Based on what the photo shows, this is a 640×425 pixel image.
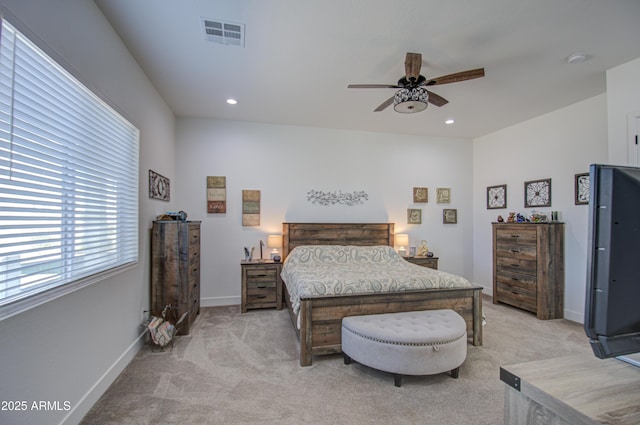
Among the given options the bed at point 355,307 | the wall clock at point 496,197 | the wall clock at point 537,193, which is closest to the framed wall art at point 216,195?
the bed at point 355,307

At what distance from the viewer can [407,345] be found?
2168 mm

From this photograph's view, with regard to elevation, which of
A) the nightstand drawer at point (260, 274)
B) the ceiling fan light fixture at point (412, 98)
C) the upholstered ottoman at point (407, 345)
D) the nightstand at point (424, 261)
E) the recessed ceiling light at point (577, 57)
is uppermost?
the recessed ceiling light at point (577, 57)

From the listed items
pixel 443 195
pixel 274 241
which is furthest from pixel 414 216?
pixel 274 241

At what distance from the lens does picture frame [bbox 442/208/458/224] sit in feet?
17.4

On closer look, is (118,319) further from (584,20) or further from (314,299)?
(584,20)

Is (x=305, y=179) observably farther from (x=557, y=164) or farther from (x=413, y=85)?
(x=557, y=164)

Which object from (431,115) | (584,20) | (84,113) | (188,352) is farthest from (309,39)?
(188,352)

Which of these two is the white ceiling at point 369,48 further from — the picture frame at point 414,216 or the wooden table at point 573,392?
the wooden table at point 573,392

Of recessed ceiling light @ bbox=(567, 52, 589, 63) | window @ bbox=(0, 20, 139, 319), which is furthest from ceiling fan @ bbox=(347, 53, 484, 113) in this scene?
window @ bbox=(0, 20, 139, 319)

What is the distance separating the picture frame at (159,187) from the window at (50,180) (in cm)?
76

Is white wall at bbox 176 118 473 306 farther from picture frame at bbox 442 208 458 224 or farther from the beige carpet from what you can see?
the beige carpet

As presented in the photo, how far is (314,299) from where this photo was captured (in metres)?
2.57

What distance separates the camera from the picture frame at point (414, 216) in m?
5.16

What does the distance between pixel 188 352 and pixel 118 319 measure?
2.47 ft
